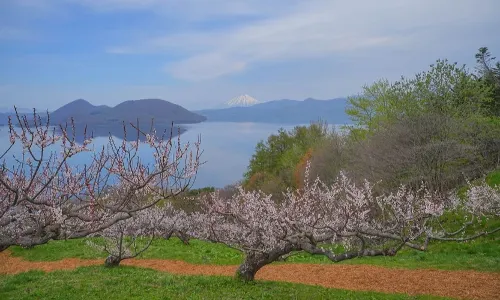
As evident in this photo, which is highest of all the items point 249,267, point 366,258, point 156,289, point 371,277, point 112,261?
point 249,267

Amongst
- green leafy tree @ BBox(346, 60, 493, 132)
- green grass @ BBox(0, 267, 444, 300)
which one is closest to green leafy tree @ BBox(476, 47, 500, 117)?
green leafy tree @ BBox(346, 60, 493, 132)

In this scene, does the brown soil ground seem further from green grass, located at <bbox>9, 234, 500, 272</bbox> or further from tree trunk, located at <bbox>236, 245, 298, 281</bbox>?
tree trunk, located at <bbox>236, 245, 298, 281</bbox>

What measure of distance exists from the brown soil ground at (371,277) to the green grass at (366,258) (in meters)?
1.21

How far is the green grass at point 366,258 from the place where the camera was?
738 inches

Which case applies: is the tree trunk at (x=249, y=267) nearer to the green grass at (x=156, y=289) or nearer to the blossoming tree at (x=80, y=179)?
the green grass at (x=156, y=289)

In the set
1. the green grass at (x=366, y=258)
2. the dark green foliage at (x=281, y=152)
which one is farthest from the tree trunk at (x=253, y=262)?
the dark green foliage at (x=281, y=152)

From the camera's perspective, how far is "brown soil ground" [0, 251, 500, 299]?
14586 millimetres

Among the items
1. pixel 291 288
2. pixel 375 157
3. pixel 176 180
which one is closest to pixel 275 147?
pixel 375 157

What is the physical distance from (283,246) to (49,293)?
7.20 metres

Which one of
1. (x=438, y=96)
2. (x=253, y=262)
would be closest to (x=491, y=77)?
(x=438, y=96)

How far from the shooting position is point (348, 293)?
13.8 meters

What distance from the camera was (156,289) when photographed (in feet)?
45.3

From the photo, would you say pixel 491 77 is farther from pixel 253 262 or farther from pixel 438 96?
pixel 253 262

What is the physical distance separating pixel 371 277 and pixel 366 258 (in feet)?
18.1
